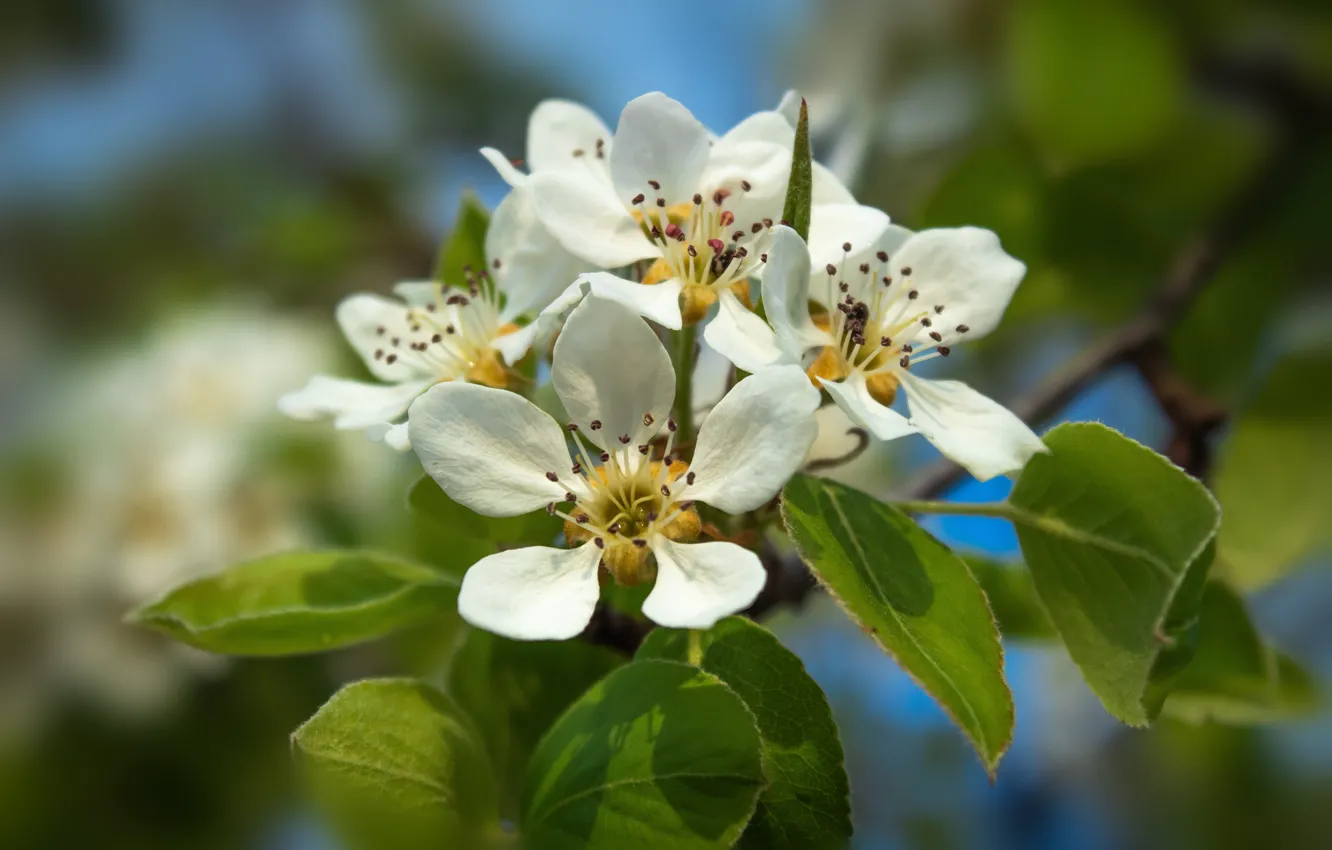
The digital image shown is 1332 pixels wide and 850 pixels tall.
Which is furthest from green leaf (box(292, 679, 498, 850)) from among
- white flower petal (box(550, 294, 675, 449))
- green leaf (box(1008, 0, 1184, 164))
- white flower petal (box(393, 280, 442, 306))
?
green leaf (box(1008, 0, 1184, 164))

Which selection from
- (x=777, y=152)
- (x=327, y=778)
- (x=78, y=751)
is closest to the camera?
(x=327, y=778)

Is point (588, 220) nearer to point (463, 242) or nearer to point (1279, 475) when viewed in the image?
point (463, 242)

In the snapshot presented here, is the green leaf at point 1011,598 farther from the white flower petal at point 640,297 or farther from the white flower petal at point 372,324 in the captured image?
the white flower petal at point 372,324

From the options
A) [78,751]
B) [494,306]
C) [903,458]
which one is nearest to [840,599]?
[494,306]

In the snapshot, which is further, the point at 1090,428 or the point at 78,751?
the point at 78,751

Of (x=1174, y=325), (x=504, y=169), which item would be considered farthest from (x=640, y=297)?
(x=1174, y=325)

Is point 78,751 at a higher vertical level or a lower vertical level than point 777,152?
lower

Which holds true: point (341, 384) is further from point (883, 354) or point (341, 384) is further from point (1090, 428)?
point (1090, 428)

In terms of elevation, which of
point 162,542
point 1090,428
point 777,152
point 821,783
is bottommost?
point 162,542
